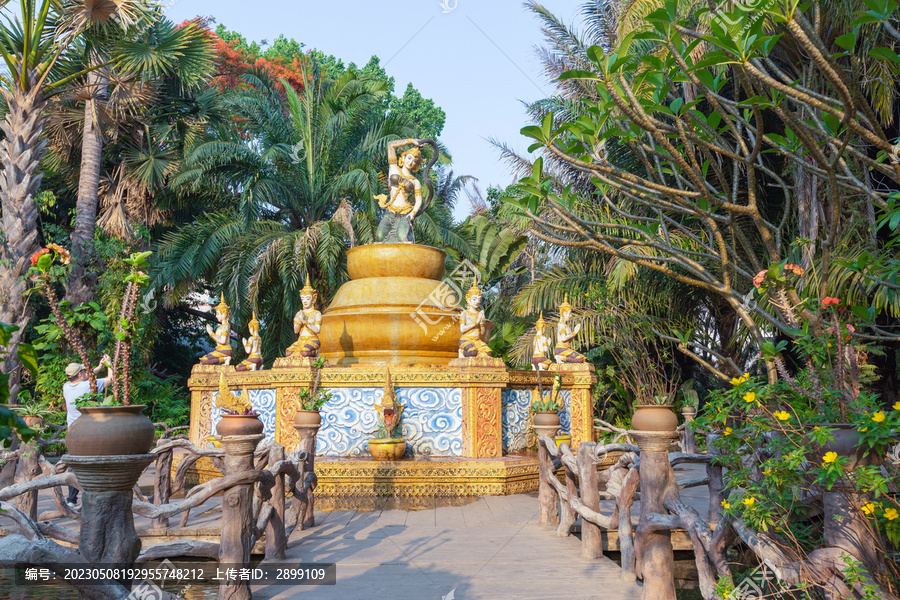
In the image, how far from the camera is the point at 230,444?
4.69 meters

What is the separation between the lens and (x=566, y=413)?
10930 mm

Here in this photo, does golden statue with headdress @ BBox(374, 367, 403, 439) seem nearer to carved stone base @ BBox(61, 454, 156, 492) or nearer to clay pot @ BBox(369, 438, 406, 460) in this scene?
clay pot @ BBox(369, 438, 406, 460)

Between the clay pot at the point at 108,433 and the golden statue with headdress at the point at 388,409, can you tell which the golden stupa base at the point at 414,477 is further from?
the clay pot at the point at 108,433

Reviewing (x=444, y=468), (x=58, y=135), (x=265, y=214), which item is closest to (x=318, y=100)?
(x=265, y=214)

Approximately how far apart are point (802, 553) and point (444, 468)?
18.2ft

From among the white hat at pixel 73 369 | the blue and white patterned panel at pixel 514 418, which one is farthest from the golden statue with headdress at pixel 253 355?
the blue and white patterned panel at pixel 514 418

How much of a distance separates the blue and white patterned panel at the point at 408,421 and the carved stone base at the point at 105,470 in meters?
5.97

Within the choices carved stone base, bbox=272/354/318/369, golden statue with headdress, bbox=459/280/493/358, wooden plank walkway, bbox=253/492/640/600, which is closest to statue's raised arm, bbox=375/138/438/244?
golden statue with headdress, bbox=459/280/493/358

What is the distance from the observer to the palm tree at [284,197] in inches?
698

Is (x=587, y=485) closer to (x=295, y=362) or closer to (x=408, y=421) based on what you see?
(x=408, y=421)

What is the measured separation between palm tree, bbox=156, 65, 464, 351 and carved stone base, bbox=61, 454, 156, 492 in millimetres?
13767

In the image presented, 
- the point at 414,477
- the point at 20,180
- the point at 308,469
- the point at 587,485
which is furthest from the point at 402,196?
the point at 587,485

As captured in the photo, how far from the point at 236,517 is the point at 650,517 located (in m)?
2.90

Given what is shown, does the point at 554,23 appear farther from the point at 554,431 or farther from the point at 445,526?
the point at 445,526
